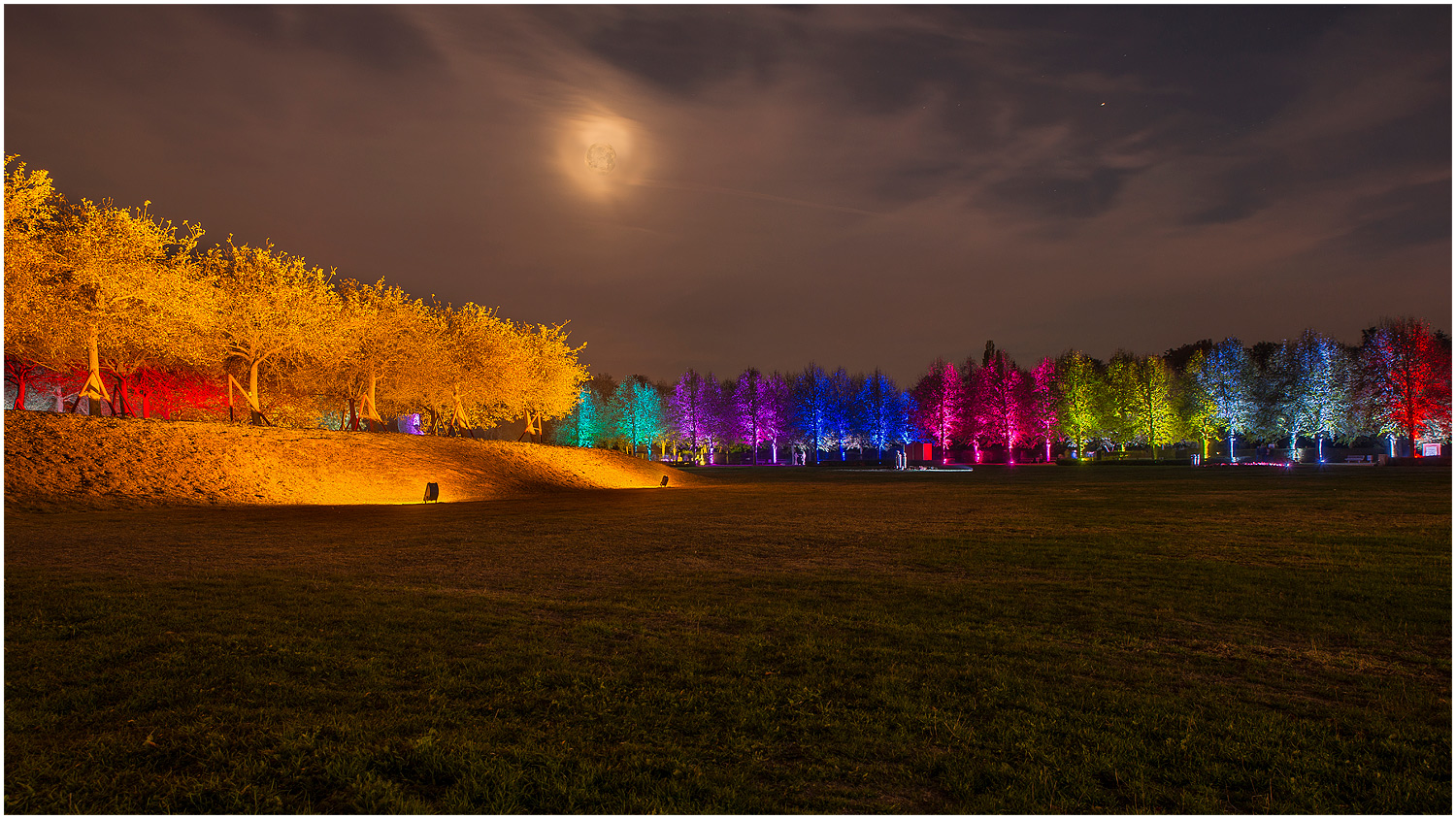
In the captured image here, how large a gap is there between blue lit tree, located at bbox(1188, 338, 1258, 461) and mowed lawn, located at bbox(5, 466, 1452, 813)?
6968 centimetres

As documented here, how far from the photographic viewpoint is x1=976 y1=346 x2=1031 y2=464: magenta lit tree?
85250 mm

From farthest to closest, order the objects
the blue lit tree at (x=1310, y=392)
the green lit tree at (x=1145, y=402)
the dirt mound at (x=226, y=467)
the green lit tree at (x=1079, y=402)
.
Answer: the green lit tree at (x=1079, y=402) < the green lit tree at (x=1145, y=402) < the blue lit tree at (x=1310, y=392) < the dirt mound at (x=226, y=467)

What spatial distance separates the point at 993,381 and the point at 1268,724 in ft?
280

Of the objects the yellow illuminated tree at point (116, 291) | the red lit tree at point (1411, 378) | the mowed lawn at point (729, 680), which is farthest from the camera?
the red lit tree at point (1411, 378)

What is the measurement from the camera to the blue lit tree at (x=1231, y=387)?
7356cm

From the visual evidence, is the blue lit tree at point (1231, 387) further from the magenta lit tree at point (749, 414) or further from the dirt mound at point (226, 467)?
the dirt mound at point (226, 467)

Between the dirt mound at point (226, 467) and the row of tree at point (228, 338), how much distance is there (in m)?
4.78

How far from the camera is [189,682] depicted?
6699 millimetres

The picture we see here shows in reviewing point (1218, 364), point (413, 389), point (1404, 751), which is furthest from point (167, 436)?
point (1218, 364)

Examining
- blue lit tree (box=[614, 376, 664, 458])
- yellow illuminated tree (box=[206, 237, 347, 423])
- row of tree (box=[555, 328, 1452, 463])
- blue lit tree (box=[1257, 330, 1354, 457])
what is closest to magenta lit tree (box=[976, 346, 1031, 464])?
row of tree (box=[555, 328, 1452, 463])

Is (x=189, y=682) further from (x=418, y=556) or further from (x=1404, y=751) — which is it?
(x=1404, y=751)

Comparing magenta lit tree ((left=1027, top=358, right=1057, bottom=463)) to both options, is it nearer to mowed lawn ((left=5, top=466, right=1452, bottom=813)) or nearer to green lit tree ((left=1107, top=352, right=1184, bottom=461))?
green lit tree ((left=1107, top=352, right=1184, bottom=461))

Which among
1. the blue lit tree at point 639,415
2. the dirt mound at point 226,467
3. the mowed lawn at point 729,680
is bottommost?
the mowed lawn at point 729,680

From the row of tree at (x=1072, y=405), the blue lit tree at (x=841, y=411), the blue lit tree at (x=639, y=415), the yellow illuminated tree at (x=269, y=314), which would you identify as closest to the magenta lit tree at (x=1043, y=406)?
the row of tree at (x=1072, y=405)
